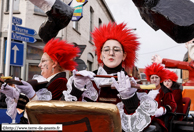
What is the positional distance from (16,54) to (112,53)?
3.57m

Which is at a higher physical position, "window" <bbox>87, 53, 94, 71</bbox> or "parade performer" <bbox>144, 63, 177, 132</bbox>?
"window" <bbox>87, 53, 94, 71</bbox>

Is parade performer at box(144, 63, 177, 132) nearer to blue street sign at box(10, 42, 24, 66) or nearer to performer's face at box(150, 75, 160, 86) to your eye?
performer's face at box(150, 75, 160, 86)

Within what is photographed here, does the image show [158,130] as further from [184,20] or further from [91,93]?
[184,20]

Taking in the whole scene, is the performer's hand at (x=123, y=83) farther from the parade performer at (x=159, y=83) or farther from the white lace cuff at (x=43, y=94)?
the parade performer at (x=159, y=83)

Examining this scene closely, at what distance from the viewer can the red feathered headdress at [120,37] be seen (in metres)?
2.08

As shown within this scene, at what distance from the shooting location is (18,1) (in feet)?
28.6

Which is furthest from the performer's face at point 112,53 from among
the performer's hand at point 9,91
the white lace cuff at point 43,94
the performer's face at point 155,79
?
the performer's face at point 155,79

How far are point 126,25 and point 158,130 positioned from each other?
1727 mm

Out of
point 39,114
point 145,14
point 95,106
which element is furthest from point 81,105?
point 145,14

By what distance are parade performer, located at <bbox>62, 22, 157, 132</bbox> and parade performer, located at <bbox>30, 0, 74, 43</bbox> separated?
49 centimetres

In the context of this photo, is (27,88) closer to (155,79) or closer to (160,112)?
(160,112)

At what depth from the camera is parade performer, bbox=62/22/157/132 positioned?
5.23 ft

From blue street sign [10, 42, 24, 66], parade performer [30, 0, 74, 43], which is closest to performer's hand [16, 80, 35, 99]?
parade performer [30, 0, 74, 43]

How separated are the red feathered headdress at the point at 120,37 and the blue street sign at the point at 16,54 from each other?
3.21m
